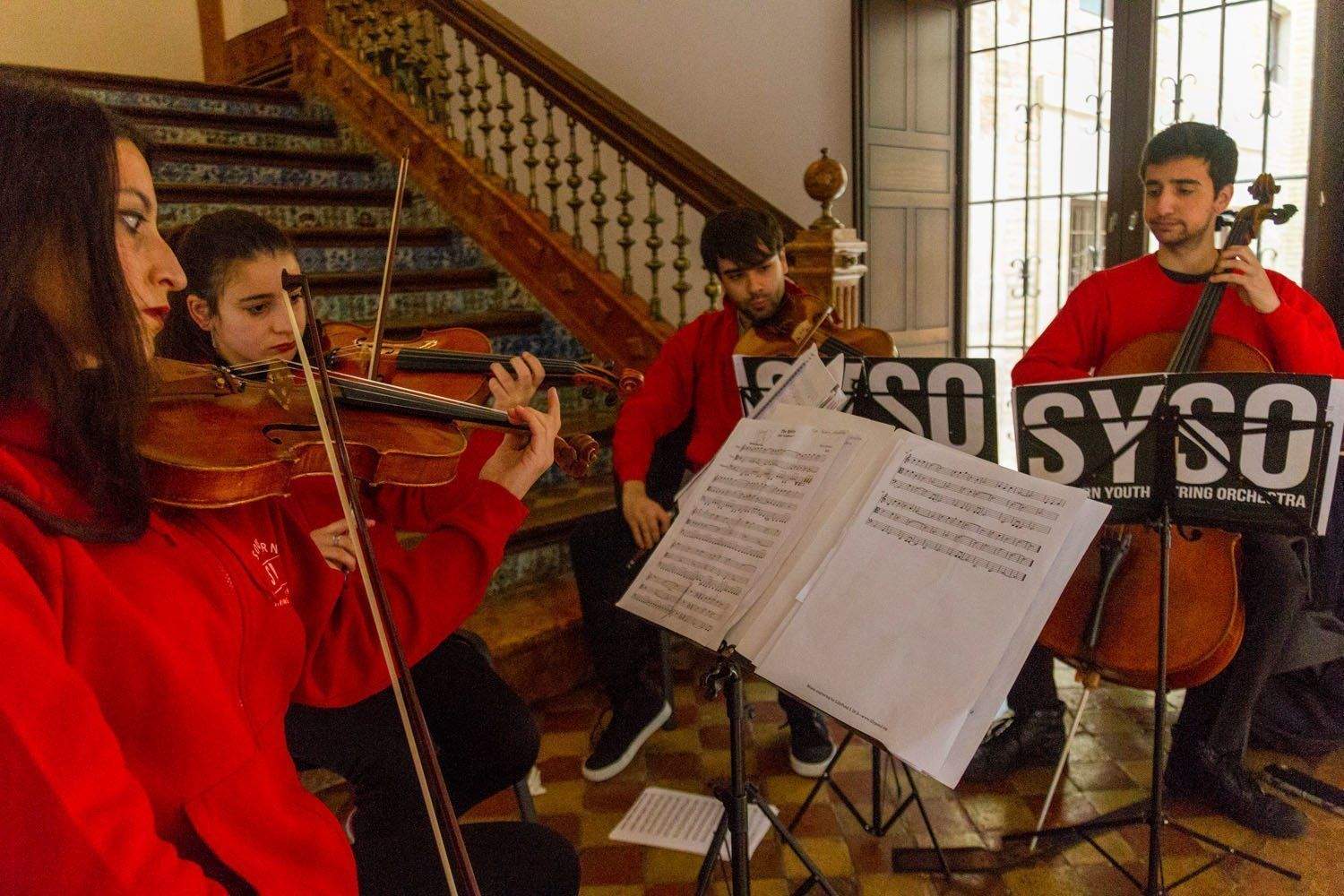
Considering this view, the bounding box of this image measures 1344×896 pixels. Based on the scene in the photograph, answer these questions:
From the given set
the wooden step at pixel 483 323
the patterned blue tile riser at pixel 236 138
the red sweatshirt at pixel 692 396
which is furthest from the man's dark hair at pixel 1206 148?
the patterned blue tile riser at pixel 236 138

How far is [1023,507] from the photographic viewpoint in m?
0.99

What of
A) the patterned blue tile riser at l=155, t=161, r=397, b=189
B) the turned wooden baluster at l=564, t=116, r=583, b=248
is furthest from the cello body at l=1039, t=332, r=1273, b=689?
the patterned blue tile riser at l=155, t=161, r=397, b=189

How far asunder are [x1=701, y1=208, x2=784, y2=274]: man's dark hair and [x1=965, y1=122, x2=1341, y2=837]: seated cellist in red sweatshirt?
0.69 metres

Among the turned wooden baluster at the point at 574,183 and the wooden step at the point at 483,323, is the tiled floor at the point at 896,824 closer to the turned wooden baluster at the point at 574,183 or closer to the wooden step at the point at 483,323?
the wooden step at the point at 483,323

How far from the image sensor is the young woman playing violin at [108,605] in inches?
24.1

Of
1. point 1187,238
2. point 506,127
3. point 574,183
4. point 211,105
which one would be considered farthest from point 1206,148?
point 211,105

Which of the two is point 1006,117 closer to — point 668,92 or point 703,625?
point 668,92

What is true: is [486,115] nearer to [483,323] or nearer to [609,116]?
[609,116]

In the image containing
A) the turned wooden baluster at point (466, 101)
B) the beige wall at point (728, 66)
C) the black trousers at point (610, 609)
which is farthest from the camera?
the beige wall at point (728, 66)

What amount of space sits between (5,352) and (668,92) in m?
3.63

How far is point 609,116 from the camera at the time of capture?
2982 millimetres

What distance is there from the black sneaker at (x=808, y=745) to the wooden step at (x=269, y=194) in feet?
8.01

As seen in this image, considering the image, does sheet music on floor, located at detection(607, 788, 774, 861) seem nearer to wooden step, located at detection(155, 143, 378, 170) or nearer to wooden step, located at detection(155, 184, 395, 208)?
wooden step, located at detection(155, 184, 395, 208)

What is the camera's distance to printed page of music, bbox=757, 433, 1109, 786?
35.8 inches
